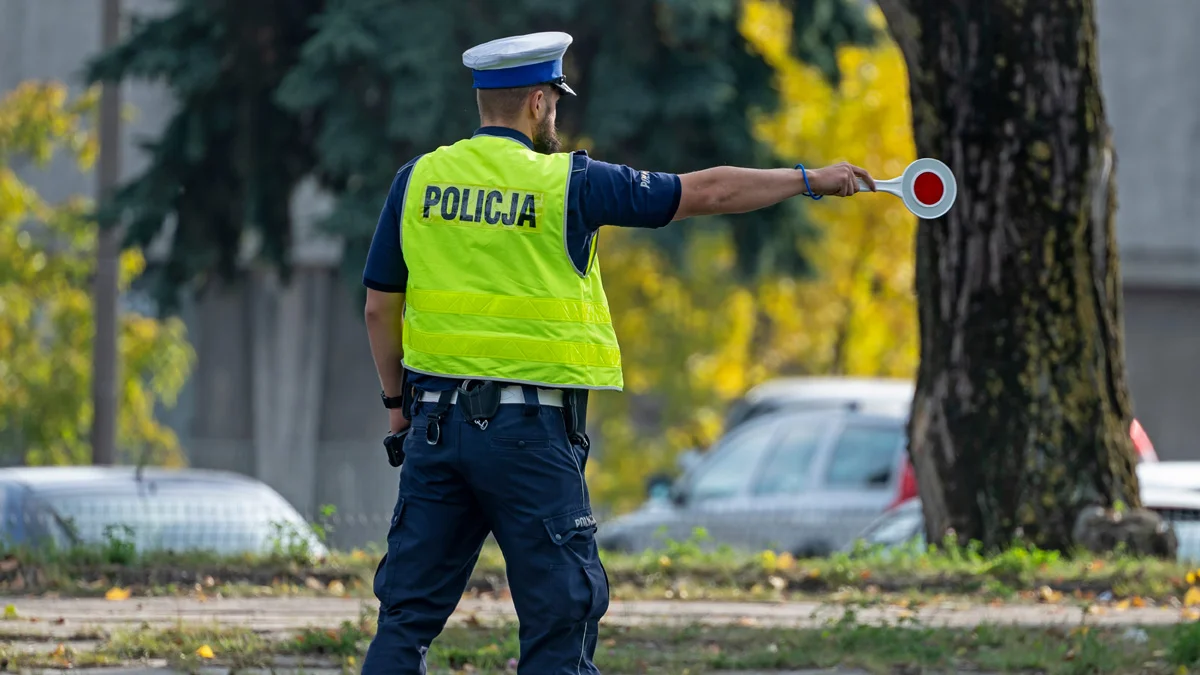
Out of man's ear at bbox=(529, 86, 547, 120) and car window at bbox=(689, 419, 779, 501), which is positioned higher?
man's ear at bbox=(529, 86, 547, 120)

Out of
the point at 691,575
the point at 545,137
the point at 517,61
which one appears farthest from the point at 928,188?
the point at 691,575

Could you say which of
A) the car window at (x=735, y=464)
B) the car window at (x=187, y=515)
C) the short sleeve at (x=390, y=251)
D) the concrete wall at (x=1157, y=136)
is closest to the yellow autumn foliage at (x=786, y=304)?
the car window at (x=735, y=464)

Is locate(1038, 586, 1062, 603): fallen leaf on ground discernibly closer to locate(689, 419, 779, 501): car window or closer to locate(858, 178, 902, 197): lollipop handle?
locate(858, 178, 902, 197): lollipop handle

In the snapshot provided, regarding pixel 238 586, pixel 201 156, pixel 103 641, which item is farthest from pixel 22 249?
pixel 103 641

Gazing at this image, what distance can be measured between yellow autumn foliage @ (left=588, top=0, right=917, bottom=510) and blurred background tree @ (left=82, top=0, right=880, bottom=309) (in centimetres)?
411

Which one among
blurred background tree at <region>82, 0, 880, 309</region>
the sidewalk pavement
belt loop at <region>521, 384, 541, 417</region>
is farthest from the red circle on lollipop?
blurred background tree at <region>82, 0, 880, 309</region>

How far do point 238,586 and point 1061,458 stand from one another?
153 inches

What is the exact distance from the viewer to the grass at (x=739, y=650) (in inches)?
231

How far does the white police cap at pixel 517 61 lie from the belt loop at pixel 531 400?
75 centimetres

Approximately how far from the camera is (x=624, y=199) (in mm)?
4555

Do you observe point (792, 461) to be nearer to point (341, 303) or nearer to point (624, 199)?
point (624, 199)

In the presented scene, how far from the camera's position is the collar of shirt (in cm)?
468

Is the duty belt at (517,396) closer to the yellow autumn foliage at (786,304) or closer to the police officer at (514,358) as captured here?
the police officer at (514,358)

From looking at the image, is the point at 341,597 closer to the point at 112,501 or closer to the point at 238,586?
the point at 238,586
